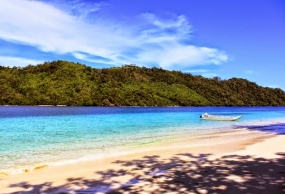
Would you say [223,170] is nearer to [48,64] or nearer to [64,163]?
[64,163]

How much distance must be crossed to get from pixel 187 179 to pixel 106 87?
112 meters

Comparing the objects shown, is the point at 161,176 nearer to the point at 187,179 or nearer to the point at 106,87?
the point at 187,179

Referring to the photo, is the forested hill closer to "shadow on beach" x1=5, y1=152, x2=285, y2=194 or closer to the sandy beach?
the sandy beach

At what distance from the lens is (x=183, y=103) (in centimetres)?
13312

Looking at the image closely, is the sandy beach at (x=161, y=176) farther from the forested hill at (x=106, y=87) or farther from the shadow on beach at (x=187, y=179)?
the forested hill at (x=106, y=87)

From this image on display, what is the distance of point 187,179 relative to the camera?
7.29 meters

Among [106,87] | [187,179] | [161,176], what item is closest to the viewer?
[187,179]

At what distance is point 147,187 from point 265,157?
5.63 meters

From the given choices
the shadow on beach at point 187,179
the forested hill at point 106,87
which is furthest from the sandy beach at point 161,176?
the forested hill at point 106,87

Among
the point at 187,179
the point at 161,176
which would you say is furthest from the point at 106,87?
the point at 187,179

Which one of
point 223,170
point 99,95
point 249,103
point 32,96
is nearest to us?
point 223,170

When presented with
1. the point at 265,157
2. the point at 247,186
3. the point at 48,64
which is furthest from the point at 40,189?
the point at 48,64

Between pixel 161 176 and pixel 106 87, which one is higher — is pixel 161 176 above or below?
below

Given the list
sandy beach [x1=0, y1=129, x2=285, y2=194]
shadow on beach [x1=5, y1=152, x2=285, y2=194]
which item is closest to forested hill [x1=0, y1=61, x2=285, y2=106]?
sandy beach [x1=0, y1=129, x2=285, y2=194]
